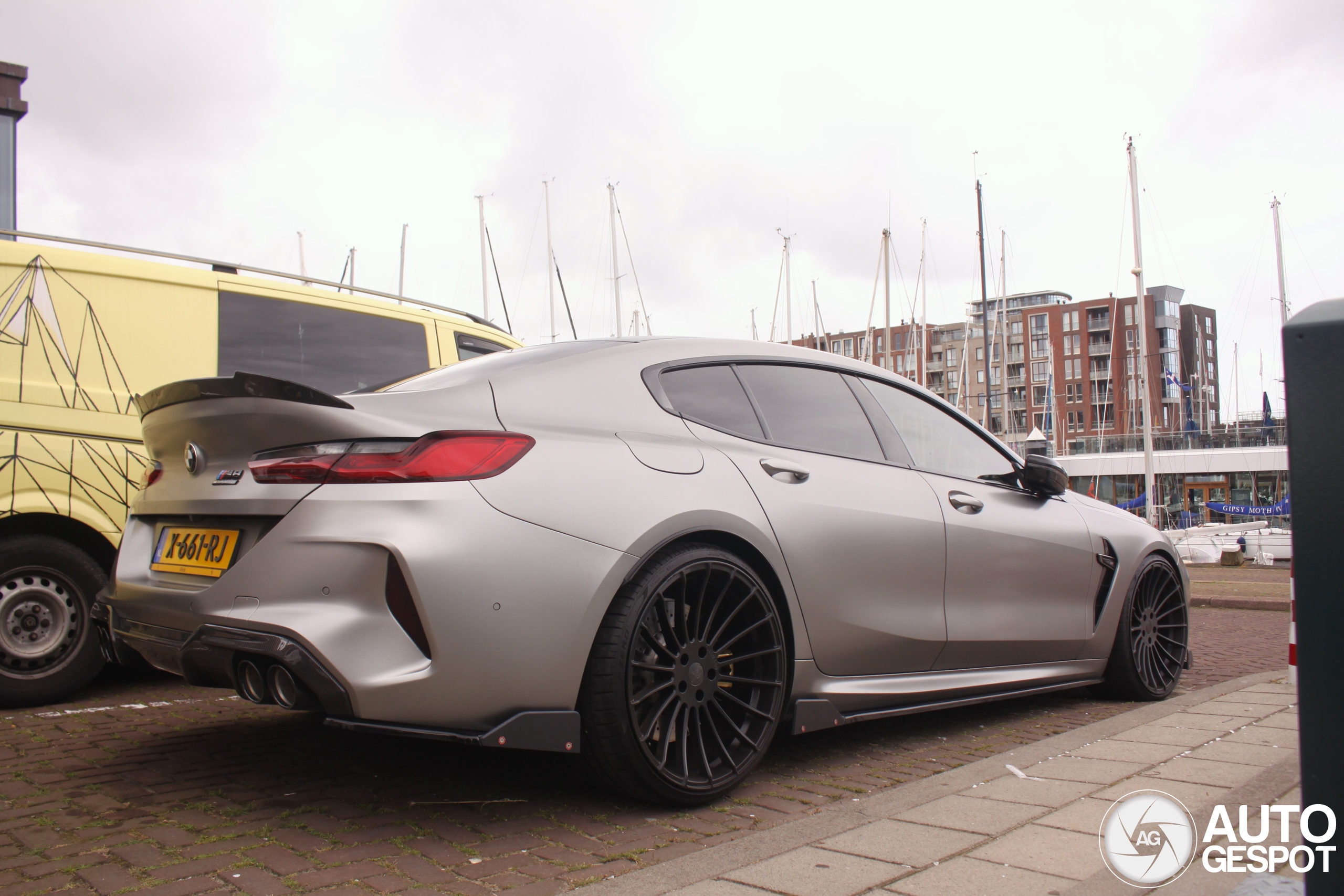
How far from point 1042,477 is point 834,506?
1.53 metres

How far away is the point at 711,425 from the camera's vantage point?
3475 mm

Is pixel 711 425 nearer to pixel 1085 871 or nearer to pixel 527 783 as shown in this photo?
pixel 527 783

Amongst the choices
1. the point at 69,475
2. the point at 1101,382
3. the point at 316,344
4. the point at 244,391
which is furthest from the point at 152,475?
the point at 1101,382

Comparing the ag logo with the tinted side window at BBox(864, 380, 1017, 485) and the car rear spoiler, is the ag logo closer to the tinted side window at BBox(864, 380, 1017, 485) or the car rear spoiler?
the tinted side window at BBox(864, 380, 1017, 485)

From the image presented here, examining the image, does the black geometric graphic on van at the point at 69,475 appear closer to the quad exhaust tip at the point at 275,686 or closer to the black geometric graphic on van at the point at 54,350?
the black geometric graphic on van at the point at 54,350

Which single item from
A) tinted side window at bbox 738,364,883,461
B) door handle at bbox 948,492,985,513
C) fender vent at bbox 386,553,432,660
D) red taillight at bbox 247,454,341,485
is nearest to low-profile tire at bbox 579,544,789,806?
fender vent at bbox 386,553,432,660

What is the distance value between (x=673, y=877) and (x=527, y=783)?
1037mm

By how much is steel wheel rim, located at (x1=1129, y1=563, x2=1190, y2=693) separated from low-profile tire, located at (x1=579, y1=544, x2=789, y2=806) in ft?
8.70

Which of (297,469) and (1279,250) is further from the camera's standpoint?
(1279,250)

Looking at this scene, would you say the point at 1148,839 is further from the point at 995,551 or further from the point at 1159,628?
the point at 1159,628

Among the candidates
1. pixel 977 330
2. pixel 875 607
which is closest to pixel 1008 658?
pixel 875 607

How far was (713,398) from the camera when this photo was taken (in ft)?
11.8

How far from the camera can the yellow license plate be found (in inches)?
115

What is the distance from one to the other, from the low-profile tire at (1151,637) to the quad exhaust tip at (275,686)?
3959 mm
